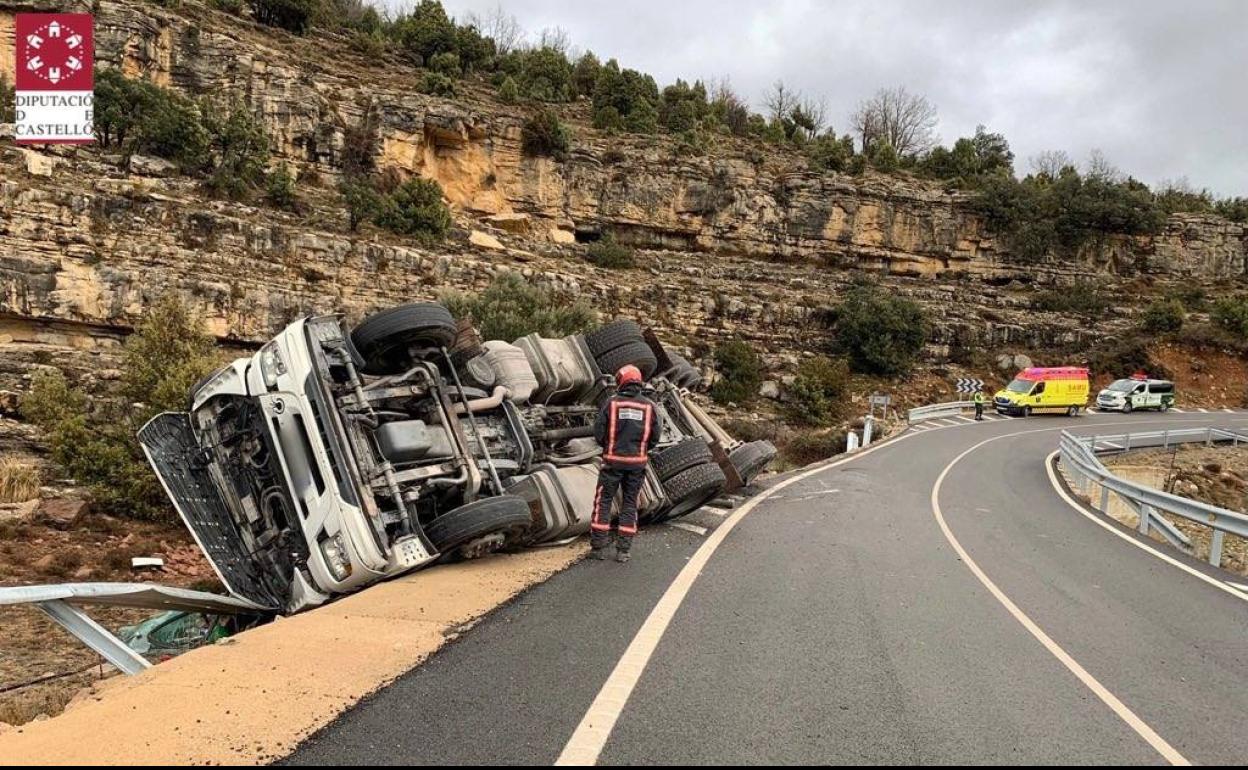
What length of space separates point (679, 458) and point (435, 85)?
41.5 metres

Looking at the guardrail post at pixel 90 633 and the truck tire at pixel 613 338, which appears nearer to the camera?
the guardrail post at pixel 90 633

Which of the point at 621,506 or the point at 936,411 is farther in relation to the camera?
the point at 936,411

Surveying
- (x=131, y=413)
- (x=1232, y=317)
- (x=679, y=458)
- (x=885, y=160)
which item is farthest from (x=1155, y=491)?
(x=885, y=160)

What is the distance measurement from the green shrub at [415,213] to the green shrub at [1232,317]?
47.8 metres

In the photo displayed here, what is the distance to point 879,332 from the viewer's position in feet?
130

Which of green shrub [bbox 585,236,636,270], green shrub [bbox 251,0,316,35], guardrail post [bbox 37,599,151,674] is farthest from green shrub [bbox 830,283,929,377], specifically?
guardrail post [bbox 37,599,151,674]

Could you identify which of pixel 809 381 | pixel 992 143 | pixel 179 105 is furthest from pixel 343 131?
pixel 992 143

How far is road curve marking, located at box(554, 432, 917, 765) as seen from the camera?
2812 millimetres

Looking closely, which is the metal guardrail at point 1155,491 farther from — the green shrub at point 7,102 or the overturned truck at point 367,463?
the green shrub at point 7,102

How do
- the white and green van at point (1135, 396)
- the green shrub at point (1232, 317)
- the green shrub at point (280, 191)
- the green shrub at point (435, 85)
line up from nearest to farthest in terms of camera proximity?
the green shrub at point (280, 191) < the white and green van at point (1135, 396) < the green shrub at point (435, 85) < the green shrub at point (1232, 317)

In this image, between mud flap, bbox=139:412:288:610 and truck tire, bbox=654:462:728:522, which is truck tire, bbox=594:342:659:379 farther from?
mud flap, bbox=139:412:288:610

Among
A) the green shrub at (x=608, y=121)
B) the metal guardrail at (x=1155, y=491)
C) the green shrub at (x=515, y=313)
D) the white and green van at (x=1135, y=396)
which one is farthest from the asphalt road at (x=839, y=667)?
the green shrub at (x=608, y=121)

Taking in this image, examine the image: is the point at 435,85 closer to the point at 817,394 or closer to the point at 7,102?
the point at 7,102

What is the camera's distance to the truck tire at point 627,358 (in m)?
8.97
